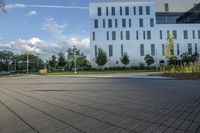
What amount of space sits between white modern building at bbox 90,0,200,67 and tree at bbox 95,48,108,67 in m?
5.07

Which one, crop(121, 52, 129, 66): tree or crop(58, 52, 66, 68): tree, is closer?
crop(121, 52, 129, 66): tree

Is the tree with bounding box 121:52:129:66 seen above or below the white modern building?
below

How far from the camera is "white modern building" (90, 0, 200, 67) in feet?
214

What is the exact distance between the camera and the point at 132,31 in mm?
65500

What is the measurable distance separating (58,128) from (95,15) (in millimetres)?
63211

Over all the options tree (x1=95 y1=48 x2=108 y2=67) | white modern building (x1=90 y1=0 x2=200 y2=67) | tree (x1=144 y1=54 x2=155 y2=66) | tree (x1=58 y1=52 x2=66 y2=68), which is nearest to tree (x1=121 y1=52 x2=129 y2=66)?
white modern building (x1=90 y1=0 x2=200 y2=67)

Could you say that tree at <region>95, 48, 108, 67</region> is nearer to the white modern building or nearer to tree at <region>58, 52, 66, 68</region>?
the white modern building

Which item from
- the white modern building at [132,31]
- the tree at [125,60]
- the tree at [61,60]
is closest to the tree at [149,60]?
the white modern building at [132,31]

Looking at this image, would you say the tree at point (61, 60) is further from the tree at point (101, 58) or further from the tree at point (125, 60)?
the tree at point (125, 60)

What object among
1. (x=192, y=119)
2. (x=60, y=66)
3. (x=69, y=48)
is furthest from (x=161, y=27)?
(x=192, y=119)

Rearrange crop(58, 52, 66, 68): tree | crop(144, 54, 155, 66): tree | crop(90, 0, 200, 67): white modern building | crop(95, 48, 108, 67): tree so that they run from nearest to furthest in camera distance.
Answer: crop(95, 48, 108, 67): tree → crop(144, 54, 155, 66): tree → crop(90, 0, 200, 67): white modern building → crop(58, 52, 66, 68): tree

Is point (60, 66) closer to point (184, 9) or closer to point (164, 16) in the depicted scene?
point (164, 16)

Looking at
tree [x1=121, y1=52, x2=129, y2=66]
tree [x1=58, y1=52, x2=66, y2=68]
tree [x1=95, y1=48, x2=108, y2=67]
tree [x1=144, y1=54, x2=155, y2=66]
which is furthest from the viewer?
tree [x1=58, y1=52, x2=66, y2=68]

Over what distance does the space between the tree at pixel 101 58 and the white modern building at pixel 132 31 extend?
5.07m
